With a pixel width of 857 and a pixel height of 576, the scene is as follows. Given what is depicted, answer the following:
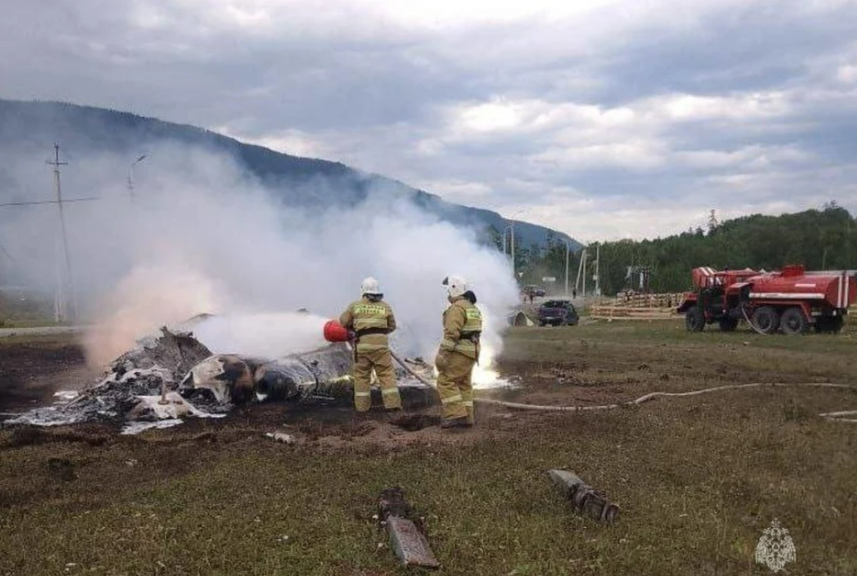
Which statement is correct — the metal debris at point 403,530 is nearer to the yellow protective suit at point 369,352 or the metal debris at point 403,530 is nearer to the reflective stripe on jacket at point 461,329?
the reflective stripe on jacket at point 461,329

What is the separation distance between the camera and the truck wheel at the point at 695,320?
26.5 m

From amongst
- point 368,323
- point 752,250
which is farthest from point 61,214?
point 752,250

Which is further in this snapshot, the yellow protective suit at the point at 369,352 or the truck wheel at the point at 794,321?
the truck wheel at the point at 794,321

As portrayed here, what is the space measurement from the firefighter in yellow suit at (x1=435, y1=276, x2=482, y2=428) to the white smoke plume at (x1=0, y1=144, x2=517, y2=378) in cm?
455

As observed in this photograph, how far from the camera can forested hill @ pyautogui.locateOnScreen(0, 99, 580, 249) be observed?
1953cm

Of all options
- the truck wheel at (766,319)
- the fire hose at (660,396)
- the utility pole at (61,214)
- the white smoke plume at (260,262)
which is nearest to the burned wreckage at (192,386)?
the white smoke plume at (260,262)

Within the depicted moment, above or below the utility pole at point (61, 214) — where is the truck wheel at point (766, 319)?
below

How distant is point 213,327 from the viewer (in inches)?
575

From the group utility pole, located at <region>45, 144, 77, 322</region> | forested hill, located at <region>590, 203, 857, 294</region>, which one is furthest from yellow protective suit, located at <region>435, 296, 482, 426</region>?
forested hill, located at <region>590, 203, 857, 294</region>

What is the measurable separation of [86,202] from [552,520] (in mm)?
25817

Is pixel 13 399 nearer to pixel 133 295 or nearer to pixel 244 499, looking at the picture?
pixel 133 295

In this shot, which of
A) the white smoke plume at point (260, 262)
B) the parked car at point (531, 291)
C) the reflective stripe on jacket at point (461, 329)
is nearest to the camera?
the reflective stripe on jacket at point (461, 329)

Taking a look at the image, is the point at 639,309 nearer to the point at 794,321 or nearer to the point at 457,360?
the point at 794,321

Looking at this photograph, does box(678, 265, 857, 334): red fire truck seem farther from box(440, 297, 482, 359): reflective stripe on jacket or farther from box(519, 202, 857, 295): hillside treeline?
box(519, 202, 857, 295): hillside treeline
